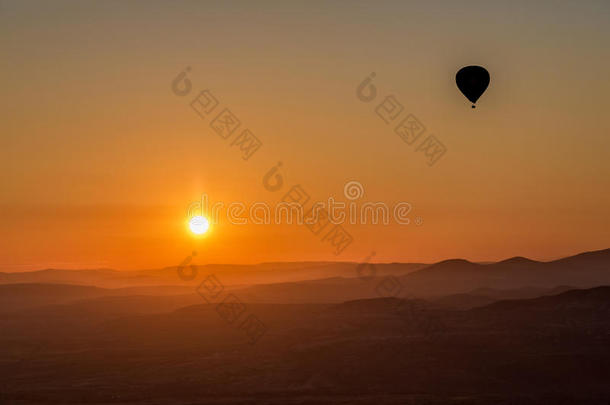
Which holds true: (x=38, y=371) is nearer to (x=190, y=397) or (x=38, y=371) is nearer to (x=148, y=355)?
(x=148, y=355)

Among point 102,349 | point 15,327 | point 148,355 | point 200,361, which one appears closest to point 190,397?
point 200,361

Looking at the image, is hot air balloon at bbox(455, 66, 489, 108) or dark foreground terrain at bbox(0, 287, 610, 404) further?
dark foreground terrain at bbox(0, 287, 610, 404)

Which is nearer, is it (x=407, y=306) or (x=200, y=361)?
(x=200, y=361)

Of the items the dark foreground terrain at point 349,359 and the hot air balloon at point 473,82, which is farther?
the dark foreground terrain at point 349,359
